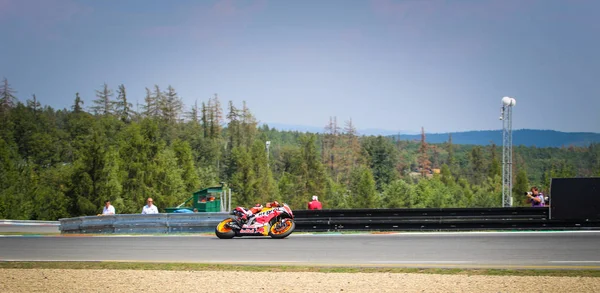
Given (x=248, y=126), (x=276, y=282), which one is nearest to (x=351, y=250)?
(x=276, y=282)

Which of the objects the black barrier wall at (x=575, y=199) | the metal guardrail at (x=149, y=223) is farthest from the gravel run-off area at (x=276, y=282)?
the metal guardrail at (x=149, y=223)

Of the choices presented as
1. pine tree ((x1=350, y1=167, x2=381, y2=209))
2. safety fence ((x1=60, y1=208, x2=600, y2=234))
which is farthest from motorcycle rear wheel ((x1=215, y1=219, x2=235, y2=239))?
pine tree ((x1=350, y1=167, x2=381, y2=209))

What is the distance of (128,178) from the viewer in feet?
266

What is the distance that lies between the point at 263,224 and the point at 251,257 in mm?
6001

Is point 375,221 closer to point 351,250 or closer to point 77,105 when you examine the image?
point 351,250

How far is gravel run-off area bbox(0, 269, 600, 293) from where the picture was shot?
11.2m

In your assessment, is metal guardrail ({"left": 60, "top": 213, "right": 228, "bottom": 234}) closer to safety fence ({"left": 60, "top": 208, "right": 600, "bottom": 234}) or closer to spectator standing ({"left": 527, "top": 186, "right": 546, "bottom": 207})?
safety fence ({"left": 60, "top": 208, "right": 600, "bottom": 234})

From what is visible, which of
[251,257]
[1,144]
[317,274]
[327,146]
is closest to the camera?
[317,274]

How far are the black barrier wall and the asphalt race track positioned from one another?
694mm

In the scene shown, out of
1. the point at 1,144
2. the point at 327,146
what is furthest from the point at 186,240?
the point at 327,146

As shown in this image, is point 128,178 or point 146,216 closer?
point 146,216

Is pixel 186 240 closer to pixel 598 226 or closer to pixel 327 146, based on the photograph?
pixel 598 226

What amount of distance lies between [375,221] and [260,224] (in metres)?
4.39

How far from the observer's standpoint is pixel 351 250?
17.7m
